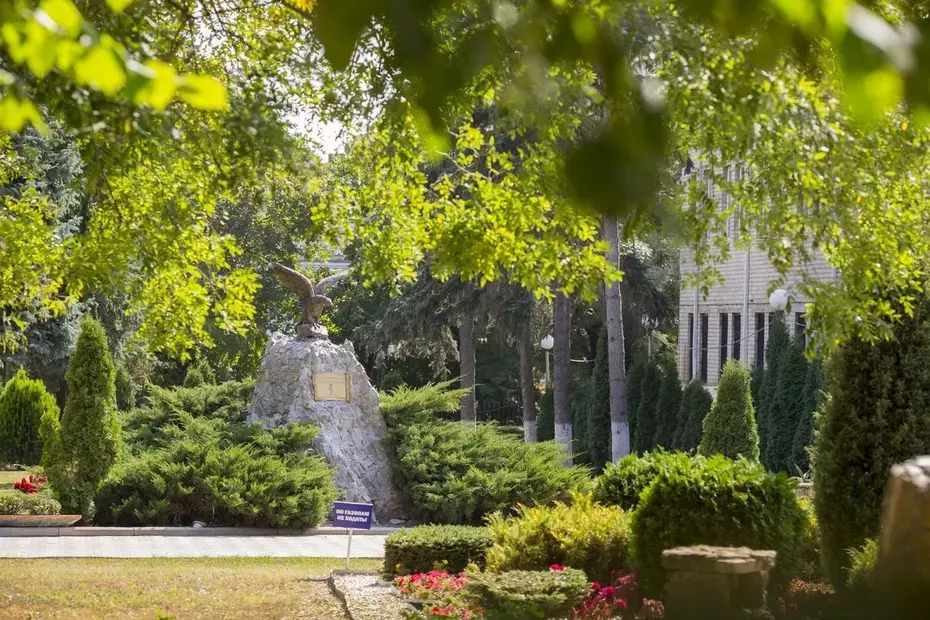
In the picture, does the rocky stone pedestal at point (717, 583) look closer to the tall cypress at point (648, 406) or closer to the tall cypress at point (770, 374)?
the tall cypress at point (770, 374)

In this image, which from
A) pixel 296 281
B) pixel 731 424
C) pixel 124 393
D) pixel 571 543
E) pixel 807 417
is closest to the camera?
pixel 571 543

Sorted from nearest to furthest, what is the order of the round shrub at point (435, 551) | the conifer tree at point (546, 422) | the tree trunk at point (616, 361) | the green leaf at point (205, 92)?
the green leaf at point (205, 92)
the round shrub at point (435, 551)
the tree trunk at point (616, 361)
the conifer tree at point (546, 422)

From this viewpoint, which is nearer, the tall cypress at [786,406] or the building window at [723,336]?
the tall cypress at [786,406]

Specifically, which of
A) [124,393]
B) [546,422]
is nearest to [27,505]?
[124,393]

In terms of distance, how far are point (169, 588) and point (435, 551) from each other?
2.63 metres

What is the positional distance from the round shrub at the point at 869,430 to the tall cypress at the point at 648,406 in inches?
847

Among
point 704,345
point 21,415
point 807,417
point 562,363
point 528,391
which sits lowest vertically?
point 21,415

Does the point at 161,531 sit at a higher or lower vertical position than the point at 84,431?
lower

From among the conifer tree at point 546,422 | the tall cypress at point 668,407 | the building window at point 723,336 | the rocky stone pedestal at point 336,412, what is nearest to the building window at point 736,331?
the building window at point 723,336

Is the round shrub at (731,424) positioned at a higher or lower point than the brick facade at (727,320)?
lower

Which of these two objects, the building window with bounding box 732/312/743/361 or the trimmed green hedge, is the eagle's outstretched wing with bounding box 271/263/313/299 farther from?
the building window with bounding box 732/312/743/361

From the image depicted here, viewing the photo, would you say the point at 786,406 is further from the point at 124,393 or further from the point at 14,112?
the point at 14,112

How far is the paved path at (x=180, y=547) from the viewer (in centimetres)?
1578

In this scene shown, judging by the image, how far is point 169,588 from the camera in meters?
12.4
